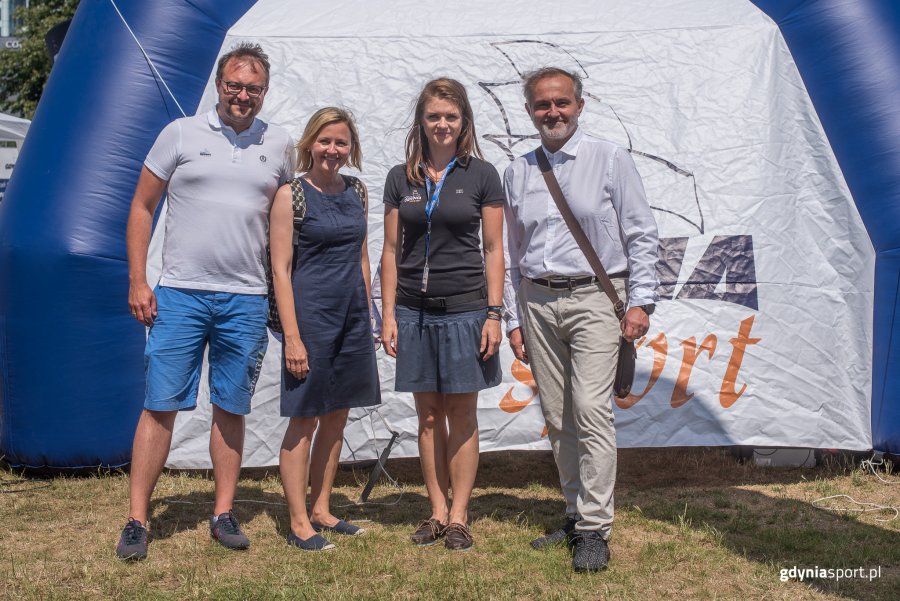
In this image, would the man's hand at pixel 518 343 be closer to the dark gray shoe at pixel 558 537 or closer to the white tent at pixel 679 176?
the dark gray shoe at pixel 558 537

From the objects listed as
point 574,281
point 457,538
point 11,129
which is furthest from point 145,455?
point 11,129

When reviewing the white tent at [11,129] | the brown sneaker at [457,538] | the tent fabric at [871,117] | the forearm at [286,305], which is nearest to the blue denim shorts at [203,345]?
the forearm at [286,305]

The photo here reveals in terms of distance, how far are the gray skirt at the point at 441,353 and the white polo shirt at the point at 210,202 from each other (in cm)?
57

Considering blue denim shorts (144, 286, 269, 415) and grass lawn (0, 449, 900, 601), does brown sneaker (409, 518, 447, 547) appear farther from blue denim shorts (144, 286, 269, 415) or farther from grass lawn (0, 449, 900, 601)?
blue denim shorts (144, 286, 269, 415)

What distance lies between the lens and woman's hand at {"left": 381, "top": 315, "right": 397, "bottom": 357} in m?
3.34

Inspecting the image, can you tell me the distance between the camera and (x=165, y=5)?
4.40 meters

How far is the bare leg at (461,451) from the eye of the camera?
333 centimetres

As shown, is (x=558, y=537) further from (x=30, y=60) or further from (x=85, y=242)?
(x=30, y=60)

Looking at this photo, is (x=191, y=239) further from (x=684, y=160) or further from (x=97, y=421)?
(x=684, y=160)

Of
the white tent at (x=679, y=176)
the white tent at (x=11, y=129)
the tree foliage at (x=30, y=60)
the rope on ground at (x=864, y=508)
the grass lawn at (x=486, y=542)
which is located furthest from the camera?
the tree foliage at (x=30, y=60)

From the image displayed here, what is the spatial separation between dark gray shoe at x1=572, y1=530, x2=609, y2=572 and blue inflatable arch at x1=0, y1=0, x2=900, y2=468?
1.72 meters

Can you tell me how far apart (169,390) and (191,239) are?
19.9 inches

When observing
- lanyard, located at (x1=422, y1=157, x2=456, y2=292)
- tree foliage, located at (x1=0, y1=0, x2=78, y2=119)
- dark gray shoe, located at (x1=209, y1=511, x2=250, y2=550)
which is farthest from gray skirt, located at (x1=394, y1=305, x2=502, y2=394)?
tree foliage, located at (x1=0, y1=0, x2=78, y2=119)

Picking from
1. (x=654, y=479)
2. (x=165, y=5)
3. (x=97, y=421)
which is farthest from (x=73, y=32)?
(x=654, y=479)
